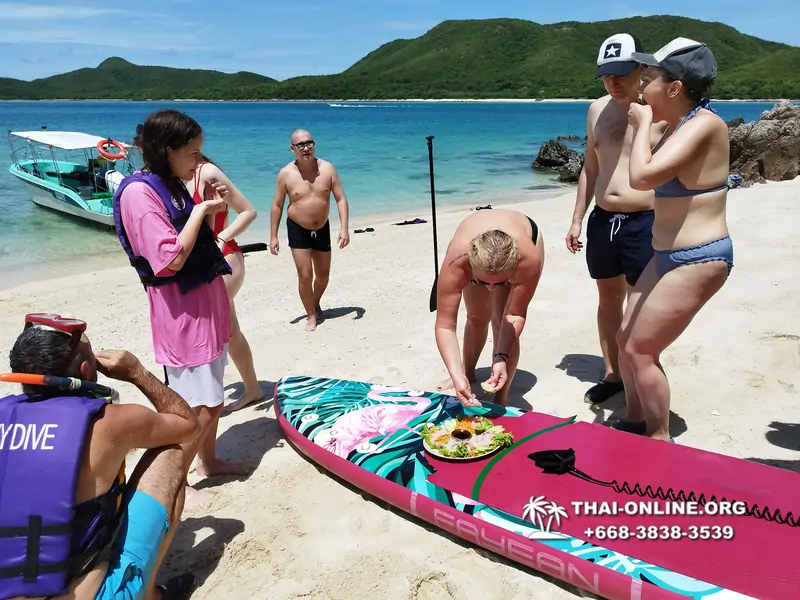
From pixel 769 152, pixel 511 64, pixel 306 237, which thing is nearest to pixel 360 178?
pixel 769 152

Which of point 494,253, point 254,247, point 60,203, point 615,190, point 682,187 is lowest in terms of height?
point 254,247

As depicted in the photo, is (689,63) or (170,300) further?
(170,300)

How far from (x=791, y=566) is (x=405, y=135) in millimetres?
43402

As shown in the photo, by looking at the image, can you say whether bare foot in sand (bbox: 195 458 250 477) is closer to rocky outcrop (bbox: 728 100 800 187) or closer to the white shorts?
the white shorts

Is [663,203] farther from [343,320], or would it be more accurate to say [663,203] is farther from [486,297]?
[343,320]

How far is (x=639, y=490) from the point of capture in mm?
3260

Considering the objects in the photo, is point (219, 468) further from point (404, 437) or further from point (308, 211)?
point (308, 211)

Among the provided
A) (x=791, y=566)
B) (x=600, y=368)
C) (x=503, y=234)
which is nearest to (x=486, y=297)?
(x=503, y=234)

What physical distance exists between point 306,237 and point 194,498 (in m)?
3.65

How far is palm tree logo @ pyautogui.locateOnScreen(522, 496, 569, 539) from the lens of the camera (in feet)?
10.0

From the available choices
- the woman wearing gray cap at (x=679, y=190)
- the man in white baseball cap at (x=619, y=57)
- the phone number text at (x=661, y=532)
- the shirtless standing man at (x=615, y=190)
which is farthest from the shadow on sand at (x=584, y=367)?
the man in white baseball cap at (x=619, y=57)

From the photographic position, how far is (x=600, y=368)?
5.39 m

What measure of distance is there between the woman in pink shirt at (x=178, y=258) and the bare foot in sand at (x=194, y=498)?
0.04ft

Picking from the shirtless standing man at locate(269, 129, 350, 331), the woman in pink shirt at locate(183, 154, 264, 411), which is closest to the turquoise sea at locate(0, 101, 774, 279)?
the shirtless standing man at locate(269, 129, 350, 331)
